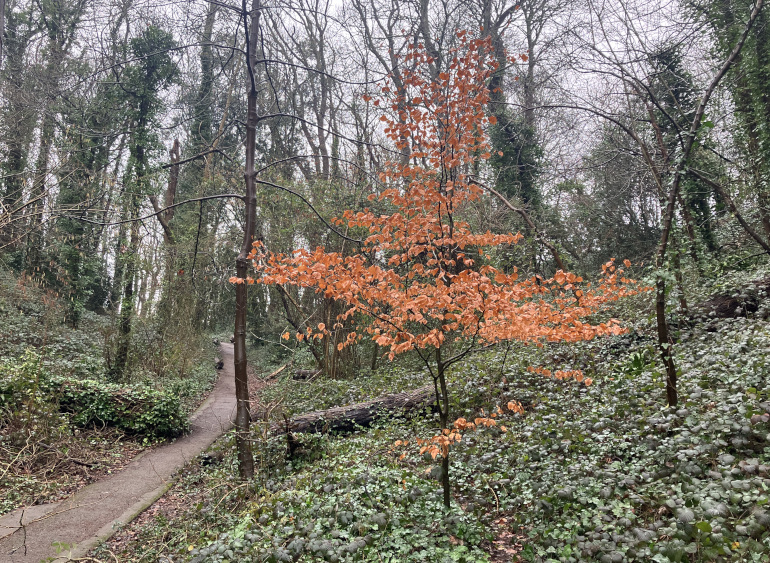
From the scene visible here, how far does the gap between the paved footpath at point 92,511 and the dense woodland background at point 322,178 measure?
59 centimetres

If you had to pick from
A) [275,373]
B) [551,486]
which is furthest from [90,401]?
[551,486]

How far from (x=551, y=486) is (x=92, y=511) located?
517 centimetres

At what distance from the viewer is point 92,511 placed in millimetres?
5281

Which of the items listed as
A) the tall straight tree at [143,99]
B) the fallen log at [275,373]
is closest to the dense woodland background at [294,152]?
the tall straight tree at [143,99]

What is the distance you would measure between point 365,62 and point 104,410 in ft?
43.7

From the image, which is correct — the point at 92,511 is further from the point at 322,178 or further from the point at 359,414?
the point at 322,178

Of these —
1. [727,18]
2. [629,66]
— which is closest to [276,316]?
[629,66]

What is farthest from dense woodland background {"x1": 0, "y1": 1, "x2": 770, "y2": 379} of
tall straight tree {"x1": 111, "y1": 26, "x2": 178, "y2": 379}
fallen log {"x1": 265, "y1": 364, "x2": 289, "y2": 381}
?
fallen log {"x1": 265, "y1": 364, "x2": 289, "y2": 381}

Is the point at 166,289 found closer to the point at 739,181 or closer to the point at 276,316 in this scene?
the point at 276,316

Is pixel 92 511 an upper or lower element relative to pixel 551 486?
lower

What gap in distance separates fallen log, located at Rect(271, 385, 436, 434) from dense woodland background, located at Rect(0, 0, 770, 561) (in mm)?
553

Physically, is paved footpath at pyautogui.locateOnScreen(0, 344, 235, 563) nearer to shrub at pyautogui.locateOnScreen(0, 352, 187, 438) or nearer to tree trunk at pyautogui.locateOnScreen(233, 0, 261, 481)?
shrub at pyautogui.locateOnScreen(0, 352, 187, 438)

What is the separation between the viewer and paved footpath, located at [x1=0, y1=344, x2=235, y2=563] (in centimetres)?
433

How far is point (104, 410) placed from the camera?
303 inches
